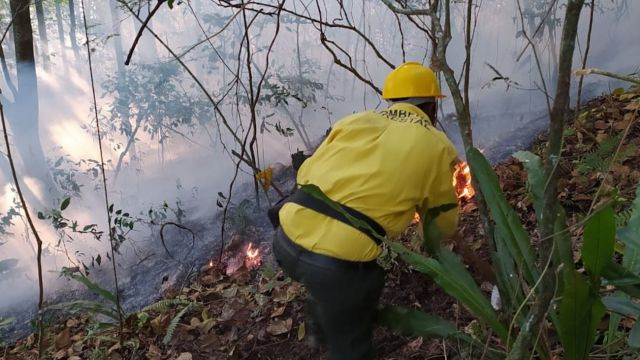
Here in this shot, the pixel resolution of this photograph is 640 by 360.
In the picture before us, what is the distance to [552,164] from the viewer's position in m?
1.11

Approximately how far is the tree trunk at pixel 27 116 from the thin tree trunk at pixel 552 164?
7390 mm

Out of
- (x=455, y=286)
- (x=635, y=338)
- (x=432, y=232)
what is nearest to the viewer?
(x=635, y=338)

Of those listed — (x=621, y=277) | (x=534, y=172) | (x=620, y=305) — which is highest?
(x=534, y=172)

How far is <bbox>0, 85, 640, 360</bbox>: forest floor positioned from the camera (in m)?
2.78

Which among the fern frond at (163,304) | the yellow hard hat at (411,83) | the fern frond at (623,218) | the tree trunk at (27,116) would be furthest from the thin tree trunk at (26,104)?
the fern frond at (623,218)

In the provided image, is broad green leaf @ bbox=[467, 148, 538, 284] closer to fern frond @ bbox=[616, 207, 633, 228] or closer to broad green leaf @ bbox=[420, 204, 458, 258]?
broad green leaf @ bbox=[420, 204, 458, 258]

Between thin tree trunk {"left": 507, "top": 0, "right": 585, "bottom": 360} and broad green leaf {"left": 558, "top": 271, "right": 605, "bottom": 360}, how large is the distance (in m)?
0.21

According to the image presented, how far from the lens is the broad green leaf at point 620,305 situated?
1.48 metres

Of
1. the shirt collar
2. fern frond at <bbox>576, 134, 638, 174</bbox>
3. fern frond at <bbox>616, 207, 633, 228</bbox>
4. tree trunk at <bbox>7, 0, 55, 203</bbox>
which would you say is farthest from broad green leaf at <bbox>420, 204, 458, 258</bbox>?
tree trunk at <bbox>7, 0, 55, 203</bbox>

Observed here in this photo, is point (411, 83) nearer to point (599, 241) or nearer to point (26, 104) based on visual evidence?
point (599, 241)

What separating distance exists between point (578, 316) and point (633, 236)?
282 mm

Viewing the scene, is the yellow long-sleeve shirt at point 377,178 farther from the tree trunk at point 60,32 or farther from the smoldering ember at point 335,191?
the tree trunk at point 60,32

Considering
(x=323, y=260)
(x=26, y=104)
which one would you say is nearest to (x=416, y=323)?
(x=323, y=260)

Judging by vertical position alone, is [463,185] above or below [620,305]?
below
